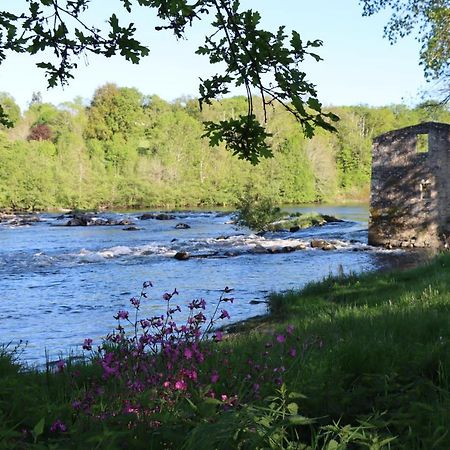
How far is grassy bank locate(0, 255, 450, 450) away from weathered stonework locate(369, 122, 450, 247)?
61.6 feet

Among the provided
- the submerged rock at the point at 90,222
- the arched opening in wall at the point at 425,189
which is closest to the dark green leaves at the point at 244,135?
the arched opening in wall at the point at 425,189

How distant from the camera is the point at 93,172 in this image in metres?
73.1

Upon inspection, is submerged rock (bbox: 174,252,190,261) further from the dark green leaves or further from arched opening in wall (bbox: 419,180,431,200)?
the dark green leaves

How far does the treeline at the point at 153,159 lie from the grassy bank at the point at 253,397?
4655 centimetres

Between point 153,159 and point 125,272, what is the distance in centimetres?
6282

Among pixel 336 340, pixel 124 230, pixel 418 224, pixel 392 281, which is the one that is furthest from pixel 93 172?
pixel 336 340

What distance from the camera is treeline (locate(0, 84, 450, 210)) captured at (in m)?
66.9

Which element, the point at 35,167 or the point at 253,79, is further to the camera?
the point at 35,167

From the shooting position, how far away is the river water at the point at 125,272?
11.6 m

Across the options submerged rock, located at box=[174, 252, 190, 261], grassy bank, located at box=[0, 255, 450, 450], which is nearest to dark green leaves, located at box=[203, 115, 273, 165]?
grassy bank, located at box=[0, 255, 450, 450]

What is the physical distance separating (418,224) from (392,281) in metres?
12.7

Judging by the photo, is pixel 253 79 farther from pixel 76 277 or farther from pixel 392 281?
pixel 76 277

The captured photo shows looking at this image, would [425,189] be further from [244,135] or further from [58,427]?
[58,427]

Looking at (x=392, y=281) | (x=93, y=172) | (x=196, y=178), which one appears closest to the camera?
(x=392, y=281)
